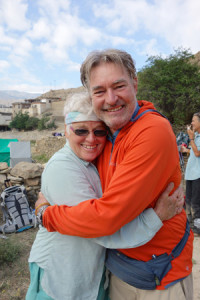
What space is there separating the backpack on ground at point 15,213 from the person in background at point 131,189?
349cm

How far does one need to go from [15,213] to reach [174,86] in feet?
34.3

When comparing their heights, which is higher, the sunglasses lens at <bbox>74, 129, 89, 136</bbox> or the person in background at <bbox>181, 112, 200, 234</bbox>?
the sunglasses lens at <bbox>74, 129, 89, 136</bbox>

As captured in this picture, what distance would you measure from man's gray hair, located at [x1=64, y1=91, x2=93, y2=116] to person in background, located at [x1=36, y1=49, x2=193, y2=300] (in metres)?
0.08

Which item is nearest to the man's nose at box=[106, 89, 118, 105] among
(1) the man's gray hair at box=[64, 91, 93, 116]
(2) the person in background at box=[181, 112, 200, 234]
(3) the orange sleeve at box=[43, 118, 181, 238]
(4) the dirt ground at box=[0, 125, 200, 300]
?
(1) the man's gray hair at box=[64, 91, 93, 116]

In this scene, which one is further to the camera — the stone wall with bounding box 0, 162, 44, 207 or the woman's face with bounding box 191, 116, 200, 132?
the stone wall with bounding box 0, 162, 44, 207

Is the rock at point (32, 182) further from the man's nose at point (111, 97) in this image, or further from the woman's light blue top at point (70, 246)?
the man's nose at point (111, 97)

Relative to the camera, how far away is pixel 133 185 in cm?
104

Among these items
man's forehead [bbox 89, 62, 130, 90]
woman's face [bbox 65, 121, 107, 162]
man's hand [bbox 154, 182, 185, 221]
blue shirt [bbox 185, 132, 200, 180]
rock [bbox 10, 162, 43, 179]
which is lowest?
rock [bbox 10, 162, 43, 179]

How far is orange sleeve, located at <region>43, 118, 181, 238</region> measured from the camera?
41.3 inches

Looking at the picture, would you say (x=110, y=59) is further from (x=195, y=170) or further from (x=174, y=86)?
(x=174, y=86)

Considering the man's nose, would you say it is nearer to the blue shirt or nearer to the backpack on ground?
the blue shirt

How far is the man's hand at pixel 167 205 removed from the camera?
1.20 metres

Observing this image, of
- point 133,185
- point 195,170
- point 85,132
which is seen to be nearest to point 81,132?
point 85,132

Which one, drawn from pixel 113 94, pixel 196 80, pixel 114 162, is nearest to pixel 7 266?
pixel 114 162
